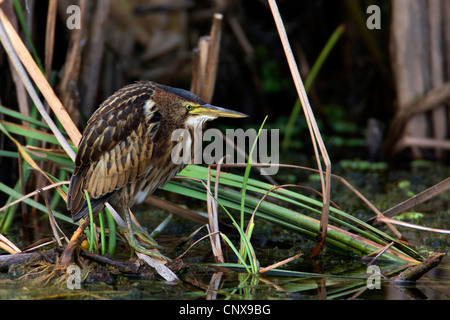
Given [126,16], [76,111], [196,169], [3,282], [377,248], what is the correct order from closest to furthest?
[3,282] < [377,248] < [196,169] < [76,111] < [126,16]

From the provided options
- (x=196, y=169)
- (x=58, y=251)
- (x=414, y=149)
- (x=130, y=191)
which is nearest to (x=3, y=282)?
(x=58, y=251)

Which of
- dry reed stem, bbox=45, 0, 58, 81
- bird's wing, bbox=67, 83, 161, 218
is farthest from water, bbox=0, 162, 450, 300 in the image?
dry reed stem, bbox=45, 0, 58, 81

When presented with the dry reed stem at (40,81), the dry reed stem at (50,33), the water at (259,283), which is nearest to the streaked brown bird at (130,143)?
the dry reed stem at (40,81)

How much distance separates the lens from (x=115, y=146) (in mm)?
3617

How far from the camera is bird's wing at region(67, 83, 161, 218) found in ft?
11.7

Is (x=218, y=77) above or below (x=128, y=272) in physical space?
above

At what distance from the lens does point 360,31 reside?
6.11 m

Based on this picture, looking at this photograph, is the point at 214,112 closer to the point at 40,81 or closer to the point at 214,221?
the point at 214,221

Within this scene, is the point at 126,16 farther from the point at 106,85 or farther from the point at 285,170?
the point at 285,170

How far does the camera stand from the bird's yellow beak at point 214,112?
11.6 feet

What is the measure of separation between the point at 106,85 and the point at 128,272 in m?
3.15

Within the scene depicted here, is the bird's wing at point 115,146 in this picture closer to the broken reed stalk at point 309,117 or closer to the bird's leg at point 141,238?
the bird's leg at point 141,238

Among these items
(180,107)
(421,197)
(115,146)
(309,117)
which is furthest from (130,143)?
(421,197)
